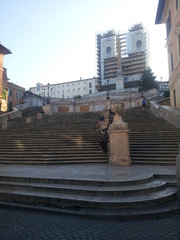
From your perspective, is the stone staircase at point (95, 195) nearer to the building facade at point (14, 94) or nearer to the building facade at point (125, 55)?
the building facade at point (14, 94)

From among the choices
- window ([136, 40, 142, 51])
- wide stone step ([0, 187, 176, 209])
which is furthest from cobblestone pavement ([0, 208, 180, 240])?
window ([136, 40, 142, 51])

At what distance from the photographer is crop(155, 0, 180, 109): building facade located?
20.3 metres

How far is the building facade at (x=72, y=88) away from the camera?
93.3 meters

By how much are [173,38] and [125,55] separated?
76019 mm

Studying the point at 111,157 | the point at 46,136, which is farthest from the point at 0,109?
the point at 111,157

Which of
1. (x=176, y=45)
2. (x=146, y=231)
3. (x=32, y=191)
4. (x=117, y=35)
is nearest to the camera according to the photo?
(x=146, y=231)

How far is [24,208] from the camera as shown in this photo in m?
5.12

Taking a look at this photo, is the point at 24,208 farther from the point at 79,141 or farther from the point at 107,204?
the point at 79,141

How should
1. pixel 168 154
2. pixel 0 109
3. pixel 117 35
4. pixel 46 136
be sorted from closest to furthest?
pixel 168 154 → pixel 46 136 → pixel 0 109 → pixel 117 35

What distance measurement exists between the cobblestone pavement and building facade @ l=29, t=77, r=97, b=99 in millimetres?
87258

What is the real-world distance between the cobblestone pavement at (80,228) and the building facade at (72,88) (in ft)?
286

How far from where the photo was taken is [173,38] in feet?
73.2

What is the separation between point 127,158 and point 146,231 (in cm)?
563

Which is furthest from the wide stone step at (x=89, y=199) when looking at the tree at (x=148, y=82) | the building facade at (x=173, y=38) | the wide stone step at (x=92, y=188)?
the tree at (x=148, y=82)
